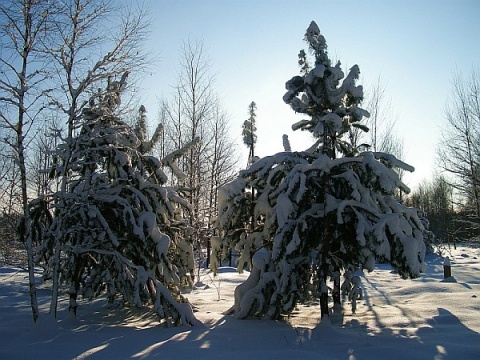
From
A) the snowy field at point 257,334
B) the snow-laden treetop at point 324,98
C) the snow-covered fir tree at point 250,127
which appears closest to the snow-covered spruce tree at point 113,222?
the snowy field at point 257,334

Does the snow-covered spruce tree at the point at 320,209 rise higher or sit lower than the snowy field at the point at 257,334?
higher

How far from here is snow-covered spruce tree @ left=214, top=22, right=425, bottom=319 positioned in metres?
6.75

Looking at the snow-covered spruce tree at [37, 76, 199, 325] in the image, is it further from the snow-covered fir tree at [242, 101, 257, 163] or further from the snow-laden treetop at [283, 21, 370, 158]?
the snow-covered fir tree at [242, 101, 257, 163]

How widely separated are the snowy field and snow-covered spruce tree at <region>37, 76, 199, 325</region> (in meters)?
0.78

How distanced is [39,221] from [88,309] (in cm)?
301

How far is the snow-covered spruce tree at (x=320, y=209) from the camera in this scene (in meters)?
6.75

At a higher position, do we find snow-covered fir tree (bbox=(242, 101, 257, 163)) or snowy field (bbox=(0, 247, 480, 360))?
snow-covered fir tree (bbox=(242, 101, 257, 163))

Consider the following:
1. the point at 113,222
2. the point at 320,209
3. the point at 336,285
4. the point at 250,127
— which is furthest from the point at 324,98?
the point at 250,127

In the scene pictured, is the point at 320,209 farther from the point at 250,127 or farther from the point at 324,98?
the point at 250,127

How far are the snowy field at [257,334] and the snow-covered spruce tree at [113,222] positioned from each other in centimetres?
78

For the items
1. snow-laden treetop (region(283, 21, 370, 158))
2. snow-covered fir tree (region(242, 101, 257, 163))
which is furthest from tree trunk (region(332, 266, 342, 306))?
snow-covered fir tree (region(242, 101, 257, 163))

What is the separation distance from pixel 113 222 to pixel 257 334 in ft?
13.2

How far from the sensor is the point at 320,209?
7.39 metres

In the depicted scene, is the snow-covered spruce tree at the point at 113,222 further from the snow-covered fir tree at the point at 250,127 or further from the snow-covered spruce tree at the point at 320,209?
the snow-covered fir tree at the point at 250,127
